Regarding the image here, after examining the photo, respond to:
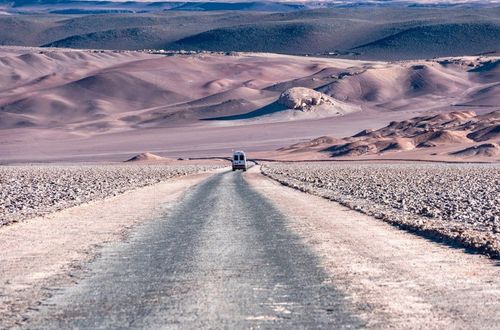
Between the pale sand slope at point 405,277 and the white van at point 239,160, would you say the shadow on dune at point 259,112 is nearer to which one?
the white van at point 239,160

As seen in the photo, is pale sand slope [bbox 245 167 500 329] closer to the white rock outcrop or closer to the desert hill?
the desert hill

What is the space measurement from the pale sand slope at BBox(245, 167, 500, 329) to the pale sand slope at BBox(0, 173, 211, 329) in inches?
136

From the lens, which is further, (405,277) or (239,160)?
(239,160)

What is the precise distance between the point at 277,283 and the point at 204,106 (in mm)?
153953

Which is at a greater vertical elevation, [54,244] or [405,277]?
[54,244]

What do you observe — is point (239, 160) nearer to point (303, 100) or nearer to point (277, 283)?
point (277, 283)

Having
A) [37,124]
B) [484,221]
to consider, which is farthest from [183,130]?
[484,221]

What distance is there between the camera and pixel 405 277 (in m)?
11.9

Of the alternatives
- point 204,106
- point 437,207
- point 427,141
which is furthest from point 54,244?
point 204,106

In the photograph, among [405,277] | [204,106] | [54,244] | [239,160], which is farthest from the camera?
[204,106]

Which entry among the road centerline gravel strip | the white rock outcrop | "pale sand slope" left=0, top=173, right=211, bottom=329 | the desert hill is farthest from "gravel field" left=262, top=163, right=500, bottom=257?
the white rock outcrop

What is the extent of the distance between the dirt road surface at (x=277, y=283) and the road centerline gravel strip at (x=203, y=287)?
1 centimetres

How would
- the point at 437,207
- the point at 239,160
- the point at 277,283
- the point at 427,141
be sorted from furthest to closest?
the point at 427,141, the point at 239,160, the point at 437,207, the point at 277,283

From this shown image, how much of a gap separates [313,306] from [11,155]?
116674 mm
